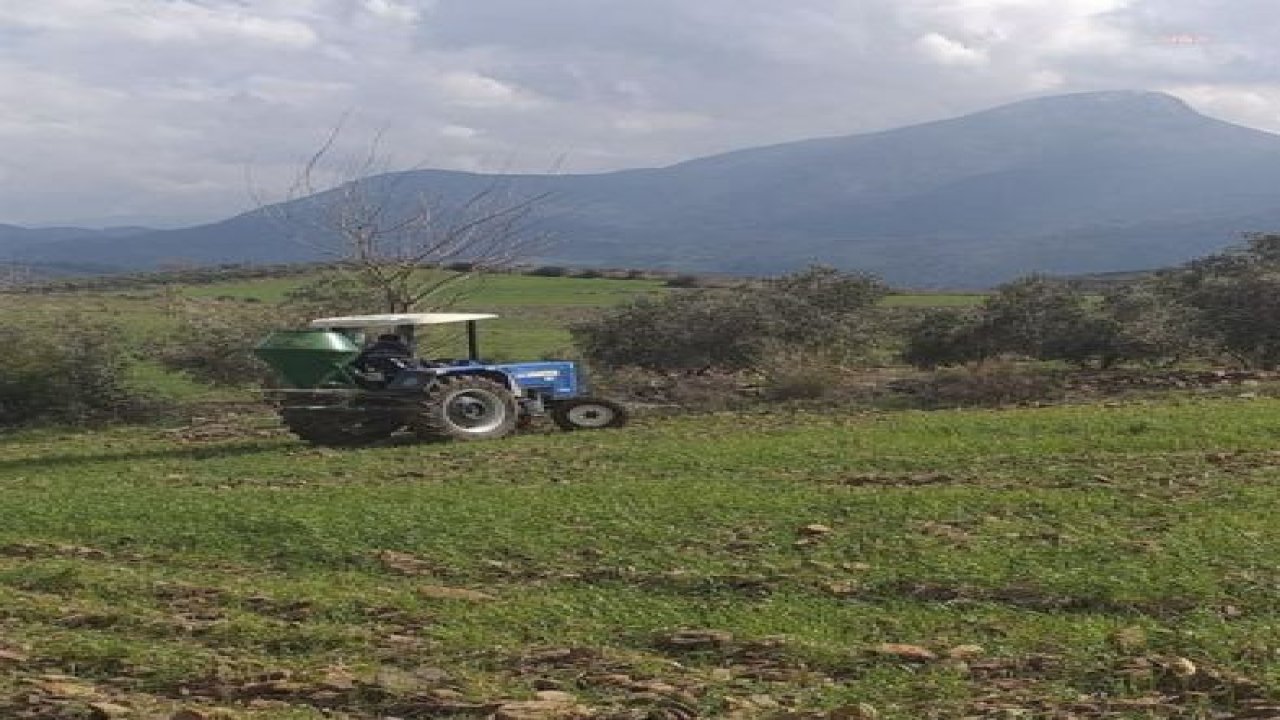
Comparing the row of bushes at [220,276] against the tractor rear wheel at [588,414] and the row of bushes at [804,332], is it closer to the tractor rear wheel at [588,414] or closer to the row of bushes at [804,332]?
the row of bushes at [804,332]

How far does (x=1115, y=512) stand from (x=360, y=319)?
931 cm

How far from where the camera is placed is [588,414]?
55.5ft

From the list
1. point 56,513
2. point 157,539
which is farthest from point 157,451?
point 157,539

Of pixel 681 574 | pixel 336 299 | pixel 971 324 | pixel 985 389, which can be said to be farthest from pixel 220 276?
pixel 681 574

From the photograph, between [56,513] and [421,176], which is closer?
[56,513]

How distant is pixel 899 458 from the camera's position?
12.7 m

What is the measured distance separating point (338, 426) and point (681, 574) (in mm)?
8434

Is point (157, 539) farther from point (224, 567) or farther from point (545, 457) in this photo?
point (545, 457)

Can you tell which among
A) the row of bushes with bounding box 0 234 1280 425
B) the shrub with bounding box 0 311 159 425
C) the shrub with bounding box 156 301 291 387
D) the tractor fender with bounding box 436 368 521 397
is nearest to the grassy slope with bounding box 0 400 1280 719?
the tractor fender with bounding box 436 368 521 397

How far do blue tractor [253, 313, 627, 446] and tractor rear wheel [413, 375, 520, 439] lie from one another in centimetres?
1

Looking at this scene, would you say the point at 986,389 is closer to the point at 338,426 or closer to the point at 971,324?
the point at 971,324

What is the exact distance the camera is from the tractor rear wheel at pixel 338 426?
611 inches

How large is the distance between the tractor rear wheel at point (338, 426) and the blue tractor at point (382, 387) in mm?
12

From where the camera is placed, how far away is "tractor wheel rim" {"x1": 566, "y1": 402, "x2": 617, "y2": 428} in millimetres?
16812
